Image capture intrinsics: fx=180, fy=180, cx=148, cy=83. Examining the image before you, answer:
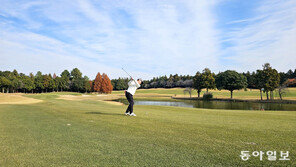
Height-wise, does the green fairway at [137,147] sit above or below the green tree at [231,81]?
below

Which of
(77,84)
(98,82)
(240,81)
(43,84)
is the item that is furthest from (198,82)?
(43,84)

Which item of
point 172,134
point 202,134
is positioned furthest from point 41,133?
point 202,134

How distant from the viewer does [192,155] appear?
4.79 m

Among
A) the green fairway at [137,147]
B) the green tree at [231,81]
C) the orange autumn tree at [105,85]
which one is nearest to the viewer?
the green fairway at [137,147]

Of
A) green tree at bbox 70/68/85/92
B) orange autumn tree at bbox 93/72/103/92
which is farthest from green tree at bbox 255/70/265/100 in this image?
green tree at bbox 70/68/85/92

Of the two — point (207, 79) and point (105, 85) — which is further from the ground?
point (207, 79)

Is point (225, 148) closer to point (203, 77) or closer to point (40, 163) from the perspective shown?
point (40, 163)

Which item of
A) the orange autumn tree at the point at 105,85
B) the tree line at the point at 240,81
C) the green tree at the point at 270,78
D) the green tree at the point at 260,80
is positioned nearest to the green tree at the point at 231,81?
the tree line at the point at 240,81

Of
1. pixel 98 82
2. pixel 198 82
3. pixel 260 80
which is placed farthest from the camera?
pixel 98 82

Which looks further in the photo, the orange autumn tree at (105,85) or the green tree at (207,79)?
the orange autumn tree at (105,85)

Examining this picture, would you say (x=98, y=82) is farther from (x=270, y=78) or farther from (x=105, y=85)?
(x=270, y=78)

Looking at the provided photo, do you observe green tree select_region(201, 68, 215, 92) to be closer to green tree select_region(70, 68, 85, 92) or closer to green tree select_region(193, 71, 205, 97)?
green tree select_region(193, 71, 205, 97)

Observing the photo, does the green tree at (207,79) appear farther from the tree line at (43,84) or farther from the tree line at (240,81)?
the tree line at (43,84)

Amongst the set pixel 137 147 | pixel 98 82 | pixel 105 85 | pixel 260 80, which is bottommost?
pixel 137 147
